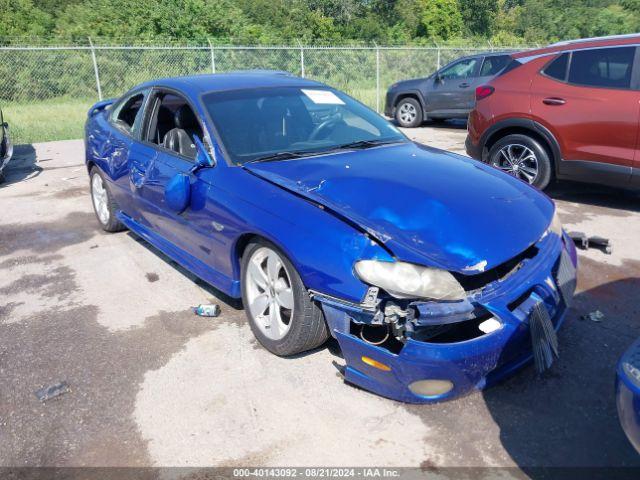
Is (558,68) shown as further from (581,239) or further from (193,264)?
(193,264)

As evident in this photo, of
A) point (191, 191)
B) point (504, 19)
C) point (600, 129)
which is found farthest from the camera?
point (504, 19)

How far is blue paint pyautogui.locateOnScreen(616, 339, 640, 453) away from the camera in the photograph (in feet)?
5.99

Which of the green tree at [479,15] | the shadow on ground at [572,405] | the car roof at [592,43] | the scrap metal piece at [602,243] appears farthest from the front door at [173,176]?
the green tree at [479,15]

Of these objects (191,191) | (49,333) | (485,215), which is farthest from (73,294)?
(485,215)

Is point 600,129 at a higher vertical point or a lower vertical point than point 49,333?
higher

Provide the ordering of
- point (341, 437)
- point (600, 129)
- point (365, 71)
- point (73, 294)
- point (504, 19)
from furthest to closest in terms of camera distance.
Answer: point (504, 19)
point (365, 71)
point (600, 129)
point (73, 294)
point (341, 437)

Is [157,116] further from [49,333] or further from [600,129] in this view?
[600,129]

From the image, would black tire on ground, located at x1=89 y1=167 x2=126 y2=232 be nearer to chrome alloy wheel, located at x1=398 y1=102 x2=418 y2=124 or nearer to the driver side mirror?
the driver side mirror

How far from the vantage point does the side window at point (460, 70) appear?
1255 centimetres

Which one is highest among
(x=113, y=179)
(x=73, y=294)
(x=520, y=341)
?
(x=113, y=179)

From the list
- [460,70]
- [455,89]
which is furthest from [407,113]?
[460,70]

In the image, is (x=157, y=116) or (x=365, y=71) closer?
(x=157, y=116)

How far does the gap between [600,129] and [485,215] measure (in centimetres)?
339

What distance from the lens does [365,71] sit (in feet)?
59.4
